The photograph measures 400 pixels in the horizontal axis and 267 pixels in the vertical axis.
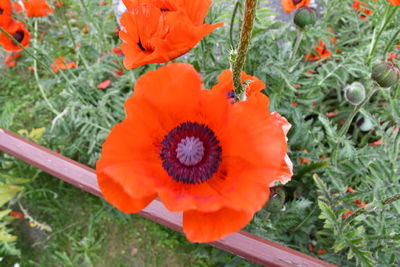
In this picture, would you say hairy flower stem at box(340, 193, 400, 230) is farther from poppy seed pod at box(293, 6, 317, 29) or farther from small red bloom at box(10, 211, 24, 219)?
small red bloom at box(10, 211, 24, 219)

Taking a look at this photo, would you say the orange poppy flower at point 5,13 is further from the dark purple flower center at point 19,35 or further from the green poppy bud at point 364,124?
the green poppy bud at point 364,124

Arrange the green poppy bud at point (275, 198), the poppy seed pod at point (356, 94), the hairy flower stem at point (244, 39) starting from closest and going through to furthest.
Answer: the hairy flower stem at point (244, 39)
the green poppy bud at point (275, 198)
the poppy seed pod at point (356, 94)

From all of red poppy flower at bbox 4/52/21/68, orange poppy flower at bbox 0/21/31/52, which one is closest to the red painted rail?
orange poppy flower at bbox 0/21/31/52

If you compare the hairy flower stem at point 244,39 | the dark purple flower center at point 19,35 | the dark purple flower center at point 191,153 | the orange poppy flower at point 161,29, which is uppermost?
the hairy flower stem at point 244,39

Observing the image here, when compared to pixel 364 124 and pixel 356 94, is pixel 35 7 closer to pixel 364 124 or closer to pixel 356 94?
pixel 356 94

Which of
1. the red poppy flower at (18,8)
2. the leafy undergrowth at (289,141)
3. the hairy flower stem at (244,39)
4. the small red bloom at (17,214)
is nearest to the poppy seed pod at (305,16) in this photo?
the leafy undergrowth at (289,141)

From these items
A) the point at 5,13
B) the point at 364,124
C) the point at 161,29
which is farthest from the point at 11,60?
the point at 364,124

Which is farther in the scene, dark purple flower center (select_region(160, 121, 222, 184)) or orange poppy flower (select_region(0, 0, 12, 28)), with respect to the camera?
orange poppy flower (select_region(0, 0, 12, 28))
